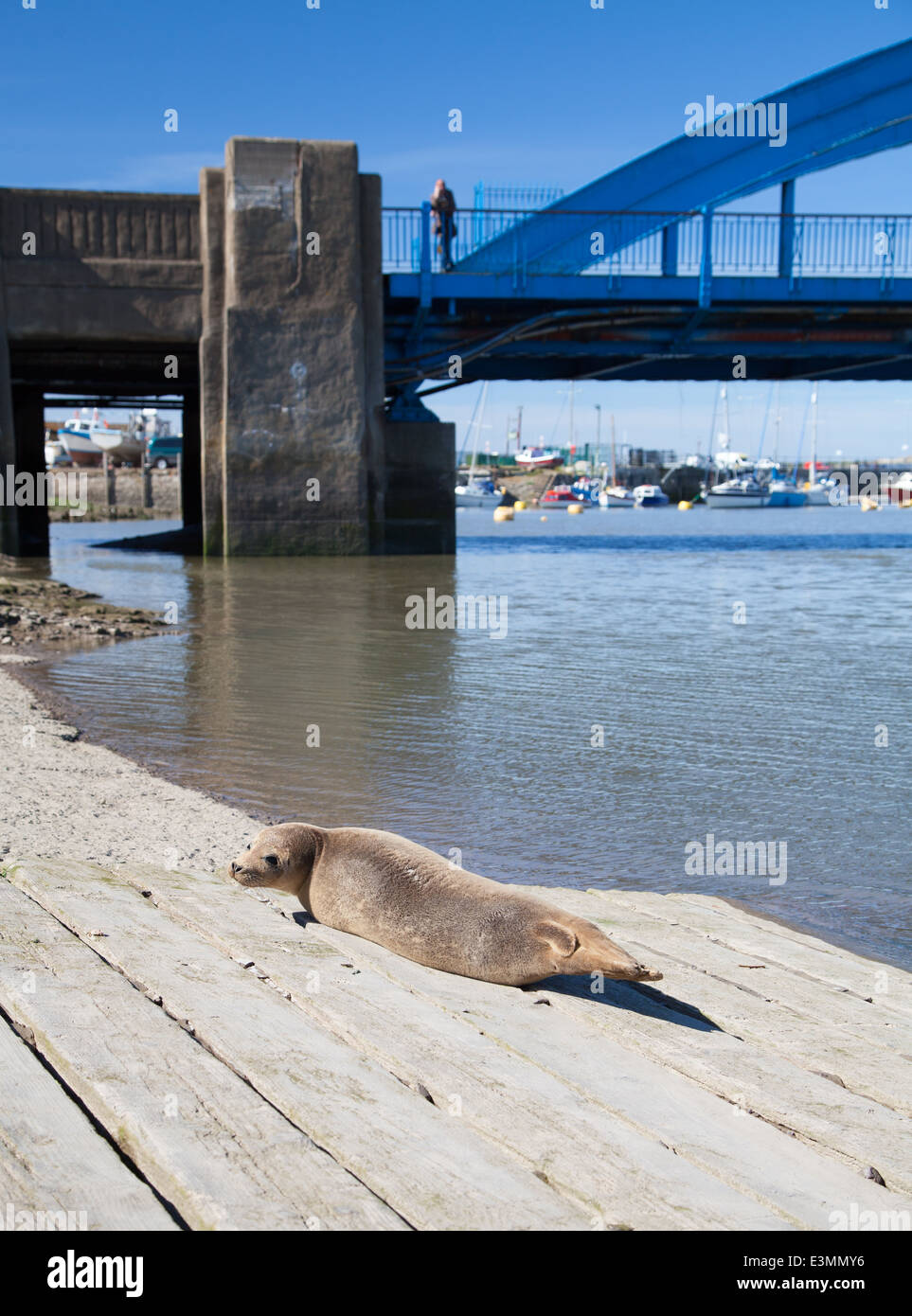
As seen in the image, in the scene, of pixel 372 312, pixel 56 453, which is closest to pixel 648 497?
pixel 56 453

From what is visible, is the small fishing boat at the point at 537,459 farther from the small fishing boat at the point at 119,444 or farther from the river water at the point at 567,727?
the river water at the point at 567,727

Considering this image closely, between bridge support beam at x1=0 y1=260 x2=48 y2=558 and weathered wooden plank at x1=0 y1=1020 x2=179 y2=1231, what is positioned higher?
bridge support beam at x1=0 y1=260 x2=48 y2=558

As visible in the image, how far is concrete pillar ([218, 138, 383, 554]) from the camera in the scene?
26.8 m

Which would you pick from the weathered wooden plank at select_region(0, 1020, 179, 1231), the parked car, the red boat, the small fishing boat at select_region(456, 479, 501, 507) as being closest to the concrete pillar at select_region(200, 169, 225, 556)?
the weathered wooden plank at select_region(0, 1020, 179, 1231)

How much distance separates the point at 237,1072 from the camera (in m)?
3.09

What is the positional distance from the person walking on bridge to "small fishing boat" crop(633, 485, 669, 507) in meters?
75.1

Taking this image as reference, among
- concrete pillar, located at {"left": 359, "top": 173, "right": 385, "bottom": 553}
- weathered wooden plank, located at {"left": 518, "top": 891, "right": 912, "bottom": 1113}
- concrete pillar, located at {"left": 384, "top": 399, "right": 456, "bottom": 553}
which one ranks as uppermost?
concrete pillar, located at {"left": 359, "top": 173, "right": 385, "bottom": 553}

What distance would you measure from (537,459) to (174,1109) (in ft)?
467

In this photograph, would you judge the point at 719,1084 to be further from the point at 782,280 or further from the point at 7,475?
the point at 782,280

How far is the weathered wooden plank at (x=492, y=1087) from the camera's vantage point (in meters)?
2.58

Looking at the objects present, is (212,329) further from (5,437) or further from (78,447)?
(78,447)

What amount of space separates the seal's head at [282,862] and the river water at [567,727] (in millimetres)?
1417

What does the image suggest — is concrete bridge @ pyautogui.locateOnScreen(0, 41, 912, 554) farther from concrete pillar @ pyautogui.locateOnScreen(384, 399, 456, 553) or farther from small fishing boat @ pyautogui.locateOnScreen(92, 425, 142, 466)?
small fishing boat @ pyautogui.locateOnScreen(92, 425, 142, 466)

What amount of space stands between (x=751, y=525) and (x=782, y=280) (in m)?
31.1
